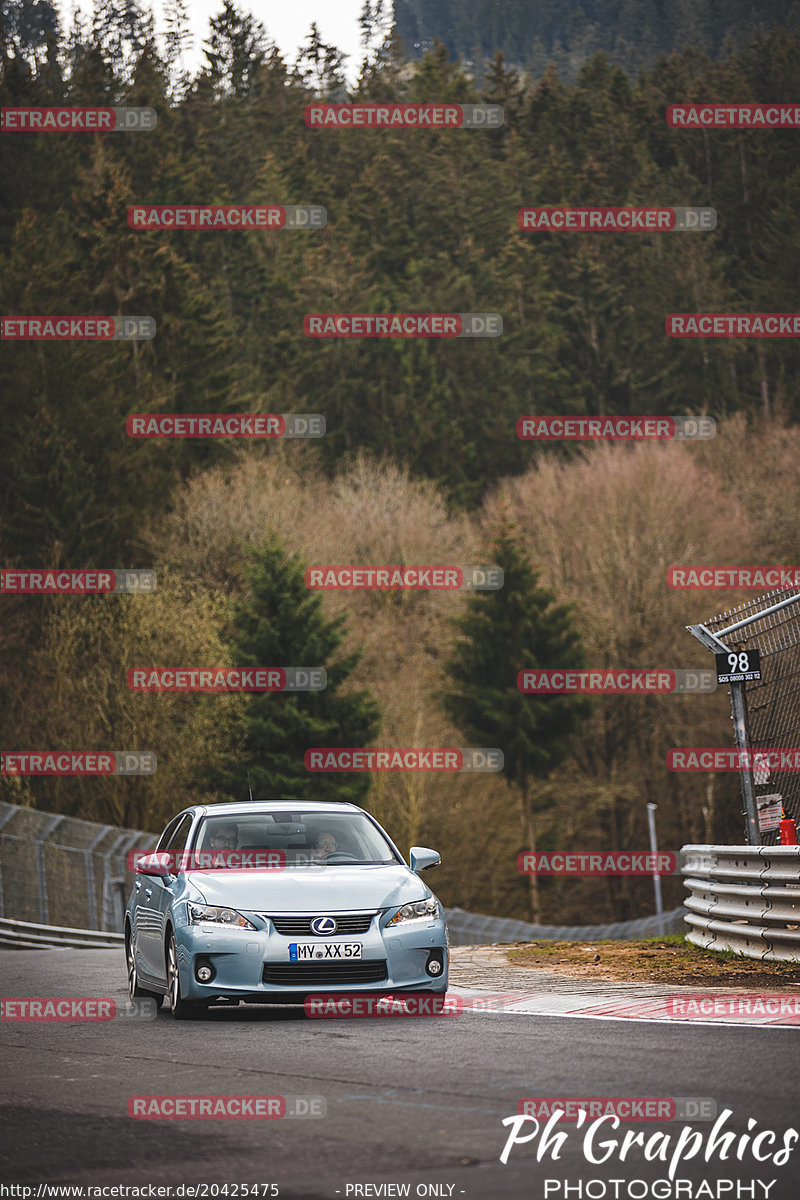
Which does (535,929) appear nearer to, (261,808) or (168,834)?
(168,834)

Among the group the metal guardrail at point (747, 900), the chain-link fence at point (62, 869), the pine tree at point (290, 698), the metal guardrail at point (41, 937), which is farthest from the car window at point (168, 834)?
the pine tree at point (290, 698)

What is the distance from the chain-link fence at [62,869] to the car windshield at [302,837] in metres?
16.9

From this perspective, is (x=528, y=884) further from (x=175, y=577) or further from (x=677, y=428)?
(x=677, y=428)

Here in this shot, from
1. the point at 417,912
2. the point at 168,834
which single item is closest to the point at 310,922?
the point at 417,912

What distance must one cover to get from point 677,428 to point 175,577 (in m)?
25.6

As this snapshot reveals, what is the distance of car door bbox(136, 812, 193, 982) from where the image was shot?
1187cm

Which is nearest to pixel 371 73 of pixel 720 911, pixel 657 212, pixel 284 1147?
pixel 657 212

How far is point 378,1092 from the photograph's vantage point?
7.73m

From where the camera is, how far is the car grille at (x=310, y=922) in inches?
431

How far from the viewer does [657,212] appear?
8600 centimetres

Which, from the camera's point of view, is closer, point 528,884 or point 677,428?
point 528,884

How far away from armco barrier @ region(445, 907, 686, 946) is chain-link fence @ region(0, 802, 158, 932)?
9.98 m

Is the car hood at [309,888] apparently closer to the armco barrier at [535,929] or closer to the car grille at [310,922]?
the car grille at [310,922]

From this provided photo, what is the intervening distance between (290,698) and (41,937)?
77.7ft
